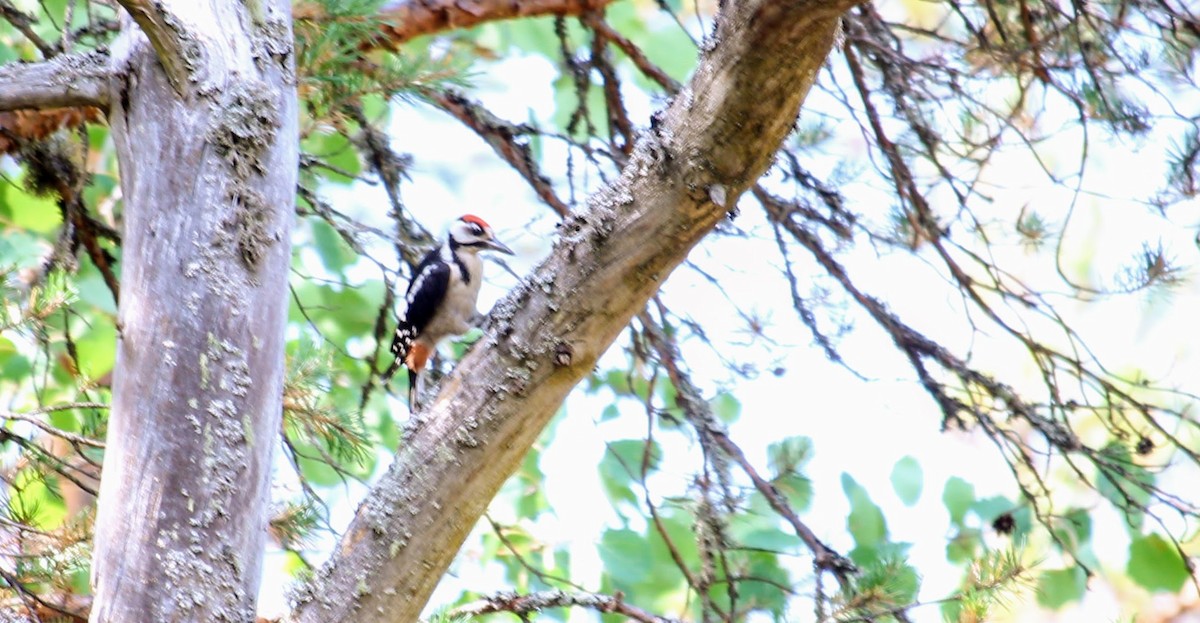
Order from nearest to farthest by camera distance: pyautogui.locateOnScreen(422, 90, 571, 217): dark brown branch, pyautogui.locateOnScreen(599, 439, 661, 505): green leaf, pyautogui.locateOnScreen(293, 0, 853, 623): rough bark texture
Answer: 1. pyautogui.locateOnScreen(293, 0, 853, 623): rough bark texture
2. pyautogui.locateOnScreen(422, 90, 571, 217): dark brown branch
3. pyautogui.locateOnScreen(599, 439, 661, 505): green leaf

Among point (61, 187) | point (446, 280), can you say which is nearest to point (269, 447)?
point (61, 187)

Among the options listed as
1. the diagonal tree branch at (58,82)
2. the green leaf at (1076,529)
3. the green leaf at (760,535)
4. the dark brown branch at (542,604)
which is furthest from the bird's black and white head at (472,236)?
the diagonal tree branch at (58,82)

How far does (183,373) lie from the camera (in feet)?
5.83

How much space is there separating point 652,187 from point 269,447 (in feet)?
2.35

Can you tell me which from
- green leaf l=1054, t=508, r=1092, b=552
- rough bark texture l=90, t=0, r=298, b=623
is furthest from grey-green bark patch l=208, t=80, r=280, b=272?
green leaf l=1054, t=508, r=1092, b=552

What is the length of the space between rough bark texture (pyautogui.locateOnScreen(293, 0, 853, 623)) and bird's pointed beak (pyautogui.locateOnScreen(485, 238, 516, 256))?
2723mm

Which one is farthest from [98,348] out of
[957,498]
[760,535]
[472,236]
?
[957,498]

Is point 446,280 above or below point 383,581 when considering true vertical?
above

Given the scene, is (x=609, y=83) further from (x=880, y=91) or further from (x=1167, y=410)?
(x=1167, y=410)

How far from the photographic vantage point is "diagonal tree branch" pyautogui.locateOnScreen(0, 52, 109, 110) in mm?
1887

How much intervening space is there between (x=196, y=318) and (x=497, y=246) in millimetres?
2786

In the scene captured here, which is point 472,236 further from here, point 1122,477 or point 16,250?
point 1122,477

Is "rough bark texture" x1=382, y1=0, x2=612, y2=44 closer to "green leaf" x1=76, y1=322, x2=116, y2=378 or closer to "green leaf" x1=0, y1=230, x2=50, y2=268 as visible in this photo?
"green leaf" x1=0, y1=230, x2=50, y2=268

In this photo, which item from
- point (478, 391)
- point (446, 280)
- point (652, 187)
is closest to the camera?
point (652, 187)
